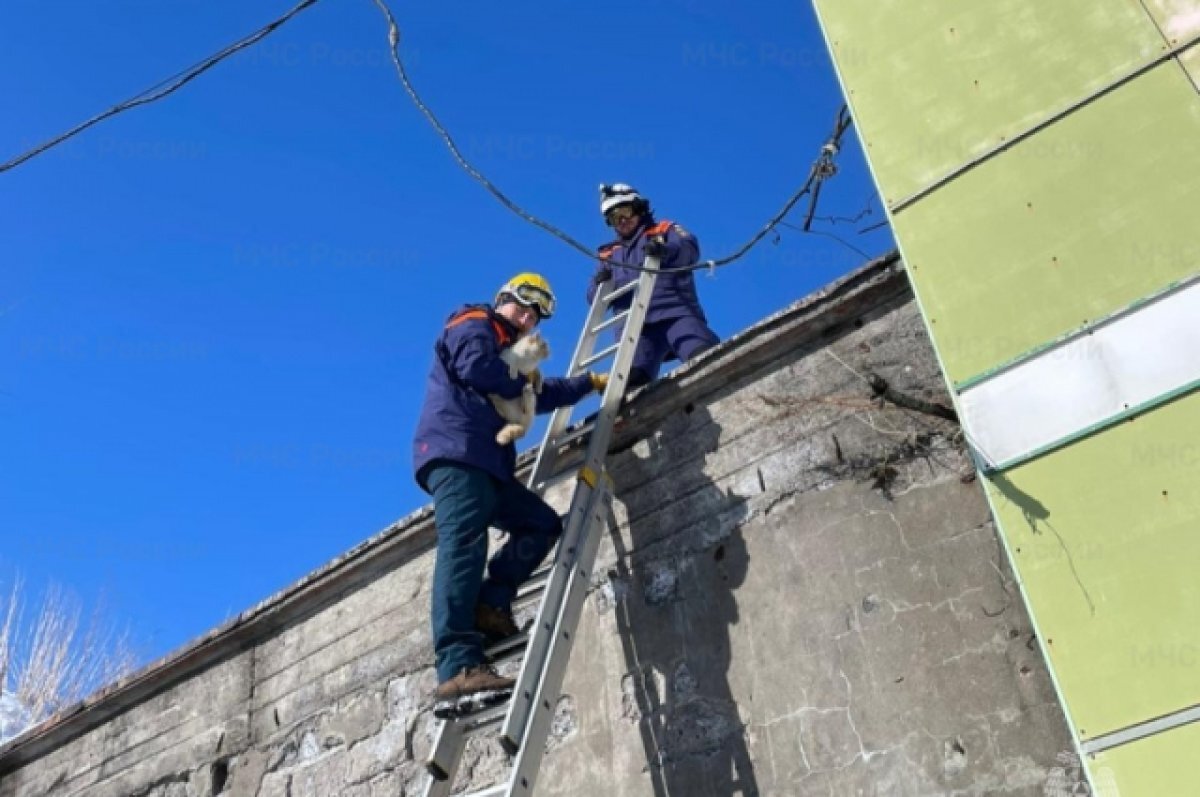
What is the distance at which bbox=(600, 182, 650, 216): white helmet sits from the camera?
5.99 metres

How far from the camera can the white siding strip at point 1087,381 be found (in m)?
2.78

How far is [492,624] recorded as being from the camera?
3.88 meters

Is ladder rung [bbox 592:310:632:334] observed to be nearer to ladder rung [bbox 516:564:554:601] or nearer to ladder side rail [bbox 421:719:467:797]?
ladder rung [bbox 516:564:554:601]

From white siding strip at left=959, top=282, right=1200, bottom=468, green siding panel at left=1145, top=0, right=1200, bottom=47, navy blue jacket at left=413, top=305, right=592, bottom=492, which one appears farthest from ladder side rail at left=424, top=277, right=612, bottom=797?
green siding panel at left=1145, top=0, right=1200, bottom=47

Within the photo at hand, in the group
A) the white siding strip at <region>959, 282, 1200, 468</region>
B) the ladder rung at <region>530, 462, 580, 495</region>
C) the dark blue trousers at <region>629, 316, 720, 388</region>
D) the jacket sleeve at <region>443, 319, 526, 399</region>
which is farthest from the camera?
the dark blue trousers at <region>629, 316, 720, 388</region>

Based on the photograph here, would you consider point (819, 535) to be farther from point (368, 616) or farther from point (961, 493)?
point (368, 616)

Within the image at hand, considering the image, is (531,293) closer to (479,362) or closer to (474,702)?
(479,362)

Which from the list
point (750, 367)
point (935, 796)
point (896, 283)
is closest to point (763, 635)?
point (935, 796)

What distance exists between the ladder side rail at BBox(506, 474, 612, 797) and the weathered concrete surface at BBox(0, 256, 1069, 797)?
29cm

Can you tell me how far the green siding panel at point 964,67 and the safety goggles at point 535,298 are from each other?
1418 mm

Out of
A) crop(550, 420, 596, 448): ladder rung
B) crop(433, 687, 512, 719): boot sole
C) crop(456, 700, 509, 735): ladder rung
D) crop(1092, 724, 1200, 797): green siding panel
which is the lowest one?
crop(1092, 724, 1200, 797): green siding panel

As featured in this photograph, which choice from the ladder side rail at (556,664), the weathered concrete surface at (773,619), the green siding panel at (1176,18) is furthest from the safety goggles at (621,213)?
the green siding panel at (1176,18)

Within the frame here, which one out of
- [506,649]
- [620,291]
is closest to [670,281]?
[620,291]

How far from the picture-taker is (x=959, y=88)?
3.62 metres
